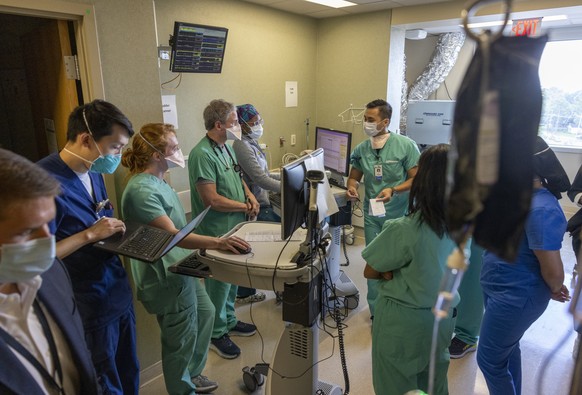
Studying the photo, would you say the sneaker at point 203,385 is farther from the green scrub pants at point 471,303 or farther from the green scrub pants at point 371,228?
the green scrub pants at point 471,303

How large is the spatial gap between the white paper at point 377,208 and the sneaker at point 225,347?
4.25ft

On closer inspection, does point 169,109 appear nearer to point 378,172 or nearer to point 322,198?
point 378,172

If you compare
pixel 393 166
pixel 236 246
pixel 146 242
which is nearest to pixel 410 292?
pixel 236 246

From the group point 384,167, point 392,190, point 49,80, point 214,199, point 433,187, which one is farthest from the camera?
point 384,167

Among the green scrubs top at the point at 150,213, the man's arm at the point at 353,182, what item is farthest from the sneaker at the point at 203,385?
the man's arm at the point at 353,182

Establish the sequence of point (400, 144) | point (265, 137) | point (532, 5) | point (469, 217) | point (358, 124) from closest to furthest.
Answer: point (469, 217)
point (400, 144)
point (532, 5)
point (265, 137)
point (358, 124)

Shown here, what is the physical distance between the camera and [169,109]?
9.78ft

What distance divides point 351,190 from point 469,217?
268 cm

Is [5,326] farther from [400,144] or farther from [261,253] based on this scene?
[400,144]

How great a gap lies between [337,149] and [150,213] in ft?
6.77

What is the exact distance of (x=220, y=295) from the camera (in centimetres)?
246

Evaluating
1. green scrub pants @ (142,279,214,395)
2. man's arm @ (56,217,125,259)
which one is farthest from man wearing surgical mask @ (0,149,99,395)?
green scrub pants @ (142,279,214,395)

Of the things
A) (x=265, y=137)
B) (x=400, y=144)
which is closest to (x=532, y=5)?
(x=400, y=144)

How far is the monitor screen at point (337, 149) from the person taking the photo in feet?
10.7
